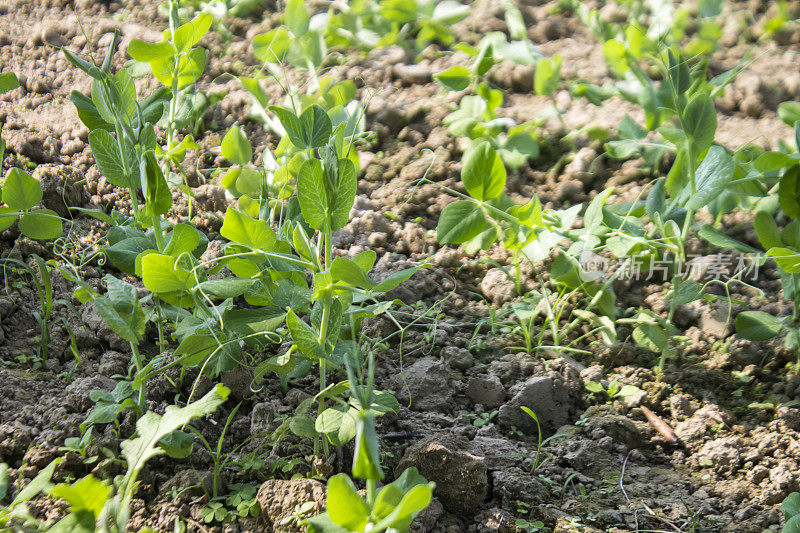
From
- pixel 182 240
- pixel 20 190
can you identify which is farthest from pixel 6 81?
pixel 182 240

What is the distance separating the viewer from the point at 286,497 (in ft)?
3.71

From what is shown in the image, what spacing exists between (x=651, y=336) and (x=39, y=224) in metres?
1.39

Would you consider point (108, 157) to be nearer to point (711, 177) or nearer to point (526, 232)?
point (526, 232)

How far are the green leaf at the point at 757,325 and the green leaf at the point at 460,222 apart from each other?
0.64 metres

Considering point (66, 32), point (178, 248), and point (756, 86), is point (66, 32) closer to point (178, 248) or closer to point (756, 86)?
point (178, 248)

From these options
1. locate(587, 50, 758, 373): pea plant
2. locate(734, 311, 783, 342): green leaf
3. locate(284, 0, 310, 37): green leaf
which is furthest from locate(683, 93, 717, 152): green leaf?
locate(284, 0, 310, 37): green leaf

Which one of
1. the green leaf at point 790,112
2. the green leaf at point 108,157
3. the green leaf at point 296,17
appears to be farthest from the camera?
the green leaf at point 296,17

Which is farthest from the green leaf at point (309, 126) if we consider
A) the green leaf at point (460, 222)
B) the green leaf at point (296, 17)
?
the green leaf at point (296, 17)

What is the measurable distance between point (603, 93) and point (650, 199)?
2.12 feet

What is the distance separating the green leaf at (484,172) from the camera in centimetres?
160

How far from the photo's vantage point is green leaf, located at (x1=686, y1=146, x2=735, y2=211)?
1497mm

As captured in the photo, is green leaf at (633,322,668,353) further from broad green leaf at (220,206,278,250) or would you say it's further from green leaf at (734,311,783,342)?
broad green leaf at (220,206,278,250)

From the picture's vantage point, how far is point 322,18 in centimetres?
256

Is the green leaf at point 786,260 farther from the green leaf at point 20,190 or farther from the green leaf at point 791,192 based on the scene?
the green leaf at point 20,190
